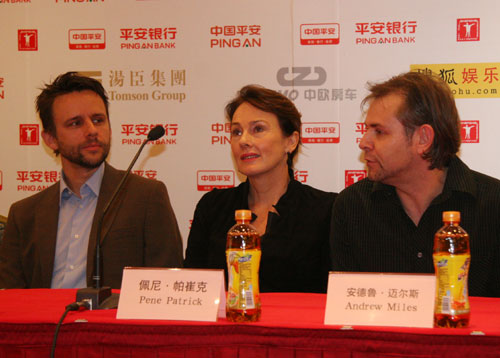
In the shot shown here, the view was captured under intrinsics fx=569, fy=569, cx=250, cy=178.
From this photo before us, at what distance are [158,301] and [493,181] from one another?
4.32 ft

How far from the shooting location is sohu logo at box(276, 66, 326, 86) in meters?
3.55

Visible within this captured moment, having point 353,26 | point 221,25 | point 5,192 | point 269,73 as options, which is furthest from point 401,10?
point 5,192

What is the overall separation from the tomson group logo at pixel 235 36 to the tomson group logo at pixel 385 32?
24.7 inches

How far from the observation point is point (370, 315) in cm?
132

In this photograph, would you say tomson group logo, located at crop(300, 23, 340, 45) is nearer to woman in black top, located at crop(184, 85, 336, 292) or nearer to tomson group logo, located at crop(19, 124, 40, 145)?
woman in black top, located at crop(184, 85, 336, 292)

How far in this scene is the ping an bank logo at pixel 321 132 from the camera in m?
3.55

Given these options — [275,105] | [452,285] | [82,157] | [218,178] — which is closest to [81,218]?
[82,157]

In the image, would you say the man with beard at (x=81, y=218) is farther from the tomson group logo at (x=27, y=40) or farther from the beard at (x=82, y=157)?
the tomson group logo at (x=27, y=40)

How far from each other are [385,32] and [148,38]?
152 cm

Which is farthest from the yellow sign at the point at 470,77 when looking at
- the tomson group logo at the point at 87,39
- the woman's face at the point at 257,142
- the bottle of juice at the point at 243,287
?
the bottle of juice at the point at 243,287

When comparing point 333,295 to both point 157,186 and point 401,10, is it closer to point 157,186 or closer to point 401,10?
point 157,186

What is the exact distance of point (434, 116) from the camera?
2.10 m

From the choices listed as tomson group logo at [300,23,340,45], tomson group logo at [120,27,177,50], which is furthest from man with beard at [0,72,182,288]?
tomson group logo at [300,23,340,45]

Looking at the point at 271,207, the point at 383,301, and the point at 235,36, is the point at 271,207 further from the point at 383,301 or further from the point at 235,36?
the point at 235,36
